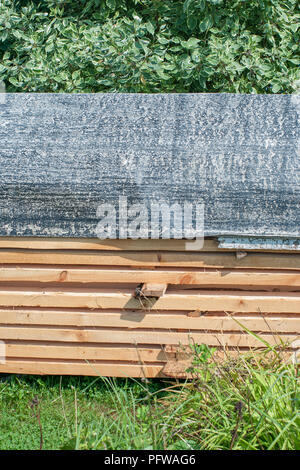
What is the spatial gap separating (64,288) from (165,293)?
0.69 meters

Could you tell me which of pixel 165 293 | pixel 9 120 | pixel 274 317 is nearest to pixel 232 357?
pixel 274 317

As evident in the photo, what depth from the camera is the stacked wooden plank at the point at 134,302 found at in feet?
11.0

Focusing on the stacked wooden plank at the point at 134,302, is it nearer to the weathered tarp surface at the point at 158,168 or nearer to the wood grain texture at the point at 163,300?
the wood grain texture at the point at 163,300

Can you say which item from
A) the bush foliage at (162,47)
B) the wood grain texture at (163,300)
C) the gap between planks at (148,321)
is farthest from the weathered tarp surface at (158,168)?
the bush foliage at (162,47)

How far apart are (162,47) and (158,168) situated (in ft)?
9.53

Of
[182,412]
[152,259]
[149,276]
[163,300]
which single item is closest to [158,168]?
[152,259]

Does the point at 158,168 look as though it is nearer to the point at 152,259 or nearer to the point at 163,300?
the point at 152,259

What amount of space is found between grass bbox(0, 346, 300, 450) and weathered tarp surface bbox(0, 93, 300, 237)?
873mm

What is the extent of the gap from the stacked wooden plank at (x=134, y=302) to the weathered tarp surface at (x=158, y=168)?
0.69 feet

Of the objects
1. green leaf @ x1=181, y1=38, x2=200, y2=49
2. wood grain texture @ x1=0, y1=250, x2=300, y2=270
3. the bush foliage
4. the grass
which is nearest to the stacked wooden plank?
wood grain texture @ x1=0, y1=250, x2=300, y2=270

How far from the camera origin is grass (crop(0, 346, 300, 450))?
262cm

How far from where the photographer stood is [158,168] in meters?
3.23

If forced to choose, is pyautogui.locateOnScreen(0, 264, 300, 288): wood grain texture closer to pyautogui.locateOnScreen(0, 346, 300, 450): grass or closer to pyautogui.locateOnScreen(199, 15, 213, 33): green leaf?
pyautogui.locateOnScreen(0, 346, 300, 450): grass
